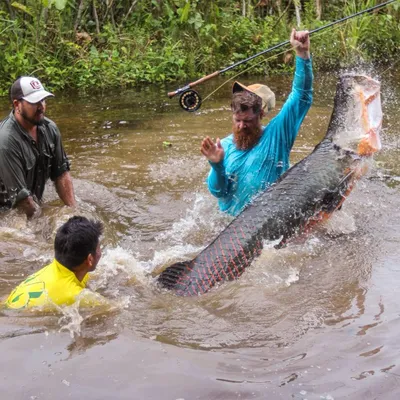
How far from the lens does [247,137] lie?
508 centimetres

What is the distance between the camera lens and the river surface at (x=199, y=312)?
11.3 feet

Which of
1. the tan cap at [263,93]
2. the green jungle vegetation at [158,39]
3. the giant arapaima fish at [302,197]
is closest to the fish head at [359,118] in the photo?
the giant arapaima fish at [302,197]

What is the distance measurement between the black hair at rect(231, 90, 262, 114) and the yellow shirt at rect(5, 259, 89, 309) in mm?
1746

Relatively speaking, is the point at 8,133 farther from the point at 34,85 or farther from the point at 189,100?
the point at 189,100

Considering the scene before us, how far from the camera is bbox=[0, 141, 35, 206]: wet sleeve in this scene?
18.3 ft

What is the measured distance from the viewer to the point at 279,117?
501 centimetres

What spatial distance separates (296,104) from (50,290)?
2.23 metres

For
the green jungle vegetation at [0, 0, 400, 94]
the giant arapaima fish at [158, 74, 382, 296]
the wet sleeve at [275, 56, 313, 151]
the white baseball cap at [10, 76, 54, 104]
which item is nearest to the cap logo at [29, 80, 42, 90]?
the white baseball cap at [10, 76, 54, 104]

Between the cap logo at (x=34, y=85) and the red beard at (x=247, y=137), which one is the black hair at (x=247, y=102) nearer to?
the red beard at (x=247, y=137)

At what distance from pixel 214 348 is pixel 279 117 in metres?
1.96

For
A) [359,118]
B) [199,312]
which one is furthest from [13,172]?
[359,118]

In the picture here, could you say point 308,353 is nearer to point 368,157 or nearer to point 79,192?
point 368,157

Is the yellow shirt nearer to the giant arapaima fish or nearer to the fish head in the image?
the giant arapaima fish

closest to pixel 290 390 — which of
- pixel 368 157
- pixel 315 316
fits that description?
pixel 315 316
